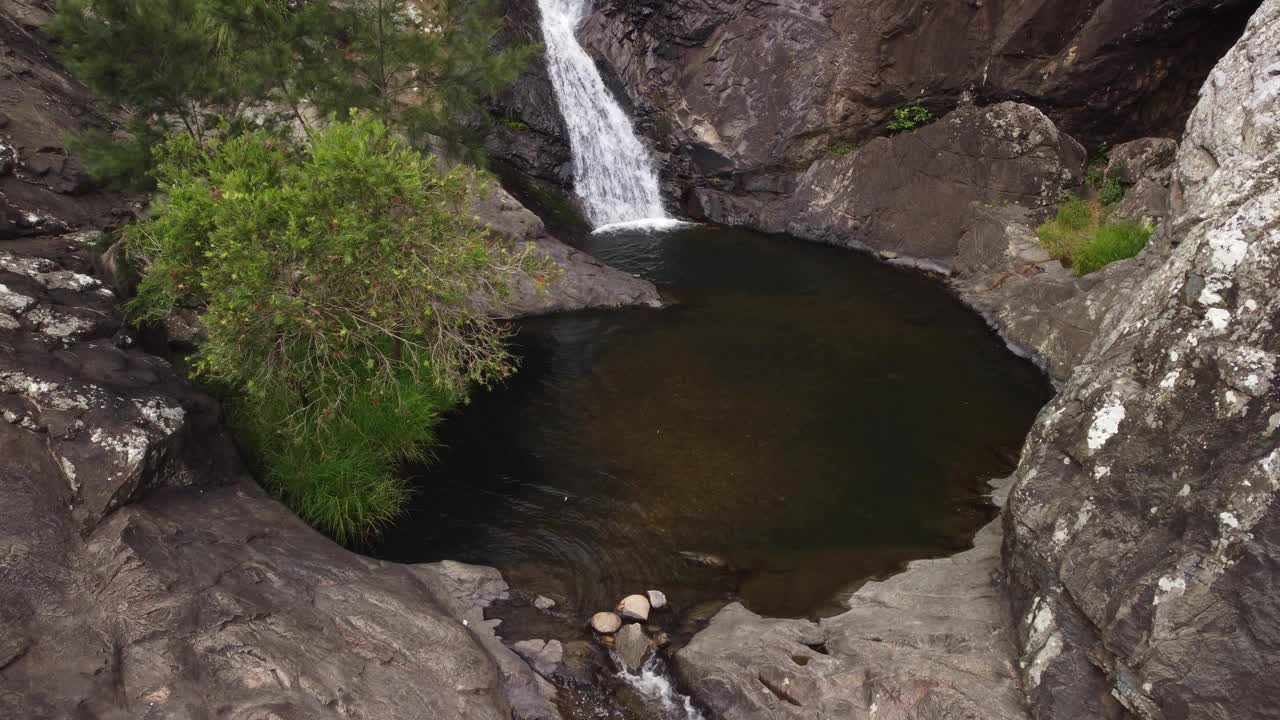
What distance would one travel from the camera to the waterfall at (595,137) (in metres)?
27.8

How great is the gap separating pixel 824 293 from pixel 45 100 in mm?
17184

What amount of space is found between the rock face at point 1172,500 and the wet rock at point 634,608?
4.09 meters

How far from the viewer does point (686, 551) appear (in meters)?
11.1

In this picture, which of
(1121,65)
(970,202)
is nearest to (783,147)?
(970,202)

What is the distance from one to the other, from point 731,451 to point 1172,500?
711 centimetres

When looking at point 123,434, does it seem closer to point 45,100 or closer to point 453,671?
point 453,671

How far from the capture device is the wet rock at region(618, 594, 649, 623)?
9.79m

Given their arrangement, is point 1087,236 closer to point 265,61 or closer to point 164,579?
point 265,61

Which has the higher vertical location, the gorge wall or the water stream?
the gorge wall

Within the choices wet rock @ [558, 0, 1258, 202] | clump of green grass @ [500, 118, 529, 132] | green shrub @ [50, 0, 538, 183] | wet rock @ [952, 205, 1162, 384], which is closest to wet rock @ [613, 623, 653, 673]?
green shrub @ [50, 0, 538, 183]

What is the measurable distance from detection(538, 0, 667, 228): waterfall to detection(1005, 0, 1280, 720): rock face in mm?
20774

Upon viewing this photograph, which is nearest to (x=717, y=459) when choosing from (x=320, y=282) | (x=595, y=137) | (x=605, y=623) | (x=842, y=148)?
(x=605, y=623)

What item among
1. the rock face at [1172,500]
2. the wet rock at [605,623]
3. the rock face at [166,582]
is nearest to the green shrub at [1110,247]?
the rock face at [1172,500]

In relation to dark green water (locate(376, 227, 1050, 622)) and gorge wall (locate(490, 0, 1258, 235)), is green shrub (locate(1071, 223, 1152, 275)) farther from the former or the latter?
gorge wall (locate(490, 0, 1258, 235))
